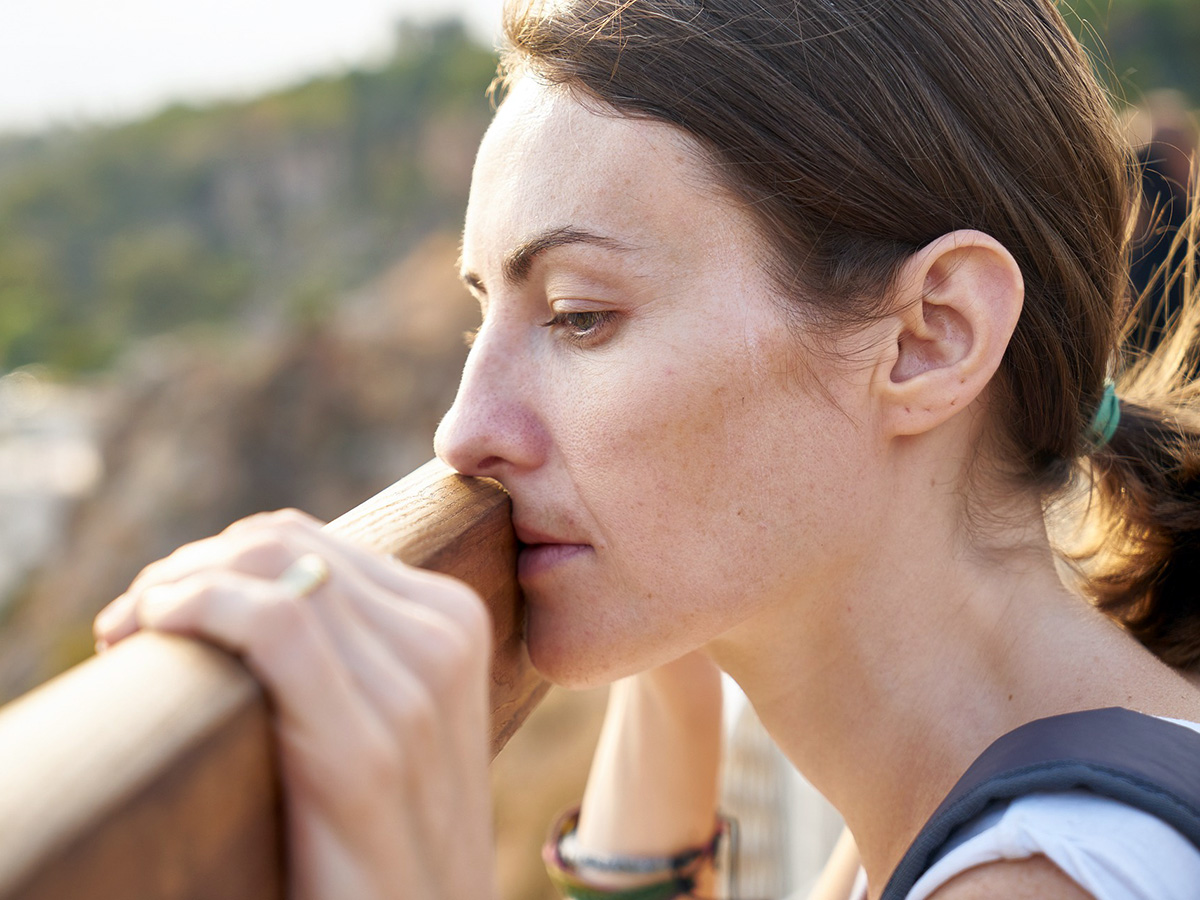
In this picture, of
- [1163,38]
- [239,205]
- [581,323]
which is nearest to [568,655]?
[581,323]

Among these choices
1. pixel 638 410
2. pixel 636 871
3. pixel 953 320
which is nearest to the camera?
pixel 638 410

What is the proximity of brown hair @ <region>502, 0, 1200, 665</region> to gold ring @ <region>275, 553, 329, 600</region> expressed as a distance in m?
0.77

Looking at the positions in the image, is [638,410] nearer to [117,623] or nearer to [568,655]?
[568,655]

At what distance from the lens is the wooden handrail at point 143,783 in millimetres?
490

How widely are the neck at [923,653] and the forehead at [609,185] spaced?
0.50 m

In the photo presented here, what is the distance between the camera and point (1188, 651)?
1.61 m

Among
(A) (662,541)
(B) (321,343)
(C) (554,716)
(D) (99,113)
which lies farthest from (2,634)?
(D) (99,113)

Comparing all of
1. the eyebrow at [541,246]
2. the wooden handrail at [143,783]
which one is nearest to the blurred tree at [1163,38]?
the eyebrow at [541,246]

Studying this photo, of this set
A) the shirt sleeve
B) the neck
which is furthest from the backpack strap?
the neck

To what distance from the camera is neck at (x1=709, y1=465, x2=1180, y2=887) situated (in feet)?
4.49

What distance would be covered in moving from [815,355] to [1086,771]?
0.56 metres

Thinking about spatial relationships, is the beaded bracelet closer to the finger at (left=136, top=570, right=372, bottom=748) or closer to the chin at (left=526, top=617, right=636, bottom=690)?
the chin at (left=526, top=617, right=636, bottom=690)

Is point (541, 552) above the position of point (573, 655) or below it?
above

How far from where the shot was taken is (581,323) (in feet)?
4.15
